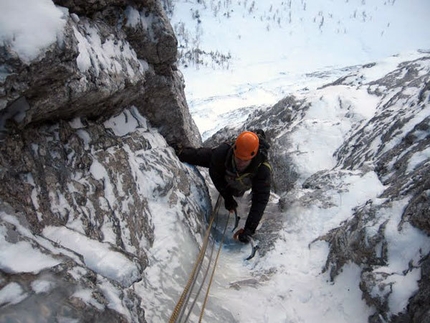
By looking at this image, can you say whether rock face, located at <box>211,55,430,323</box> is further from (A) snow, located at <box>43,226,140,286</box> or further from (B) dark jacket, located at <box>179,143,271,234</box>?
(A) snow, located at <box>43,226,140,286</box>

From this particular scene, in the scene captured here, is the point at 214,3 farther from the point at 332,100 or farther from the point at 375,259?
the point at 375,259

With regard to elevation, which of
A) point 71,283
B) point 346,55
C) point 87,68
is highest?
point 87,68

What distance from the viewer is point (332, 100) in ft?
22.9

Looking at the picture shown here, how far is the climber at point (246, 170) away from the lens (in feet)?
12.3

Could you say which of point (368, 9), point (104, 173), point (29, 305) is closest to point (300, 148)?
point (104, 173)

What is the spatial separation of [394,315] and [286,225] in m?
1.72

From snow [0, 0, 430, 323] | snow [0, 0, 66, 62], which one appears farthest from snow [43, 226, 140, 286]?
snow [0, 0, 66, 62]

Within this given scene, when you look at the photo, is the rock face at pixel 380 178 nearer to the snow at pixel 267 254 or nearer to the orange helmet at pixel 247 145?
the snow at pixel 267 254

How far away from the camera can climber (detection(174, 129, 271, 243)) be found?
3.76 metres

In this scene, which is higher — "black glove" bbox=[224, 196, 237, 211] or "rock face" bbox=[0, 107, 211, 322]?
"rock face" bbox=[0, 107, 211, 322]

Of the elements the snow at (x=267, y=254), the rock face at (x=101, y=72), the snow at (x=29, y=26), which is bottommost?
the snow at (x=267, y=254)

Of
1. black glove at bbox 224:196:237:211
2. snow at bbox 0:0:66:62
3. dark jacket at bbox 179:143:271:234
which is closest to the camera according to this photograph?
snow at bbox 0:0:66:62

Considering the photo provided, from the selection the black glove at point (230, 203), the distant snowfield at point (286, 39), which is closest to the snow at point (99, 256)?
the black glove at point (230, 203)

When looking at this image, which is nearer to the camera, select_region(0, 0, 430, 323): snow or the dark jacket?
select_region(0, 0, 430, 323): snow
